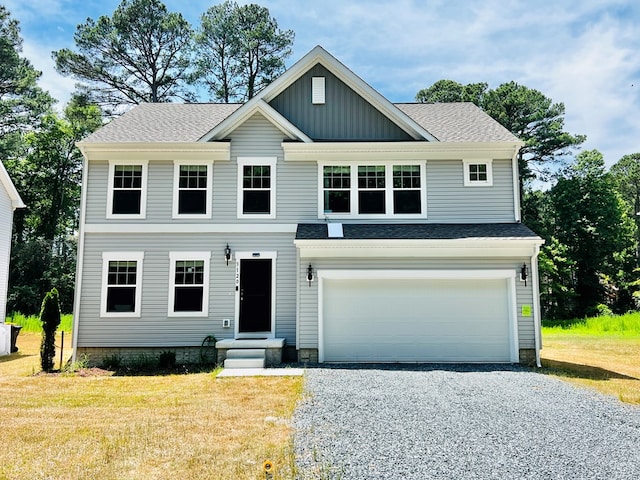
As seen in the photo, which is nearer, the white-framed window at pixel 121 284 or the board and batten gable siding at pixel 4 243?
the white-framed window at pixel 121 284

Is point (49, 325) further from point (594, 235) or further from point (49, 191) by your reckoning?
point (594, 235)

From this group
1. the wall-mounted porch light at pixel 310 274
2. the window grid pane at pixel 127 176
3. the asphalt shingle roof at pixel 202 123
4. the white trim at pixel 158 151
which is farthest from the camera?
the asphalt shingle roof at pixel 202 123

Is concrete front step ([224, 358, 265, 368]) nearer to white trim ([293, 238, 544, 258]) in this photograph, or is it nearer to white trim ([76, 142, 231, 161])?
white trim ([293, 238, 544, 258])

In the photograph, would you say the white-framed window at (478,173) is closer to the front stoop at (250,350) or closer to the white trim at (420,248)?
the white trim at (420,248)

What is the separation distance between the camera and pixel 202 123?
14164 mm

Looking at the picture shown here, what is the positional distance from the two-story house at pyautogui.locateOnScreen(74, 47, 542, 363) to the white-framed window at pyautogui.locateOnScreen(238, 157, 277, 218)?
1.5 inches

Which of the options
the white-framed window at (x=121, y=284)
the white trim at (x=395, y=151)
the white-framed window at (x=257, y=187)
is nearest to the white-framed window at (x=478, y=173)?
the white trim at (x=395, y=151)

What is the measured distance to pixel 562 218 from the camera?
92.6 feet

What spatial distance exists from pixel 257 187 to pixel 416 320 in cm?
527

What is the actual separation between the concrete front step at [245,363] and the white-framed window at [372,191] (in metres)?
4.19

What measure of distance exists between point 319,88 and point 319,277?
17.6 ft

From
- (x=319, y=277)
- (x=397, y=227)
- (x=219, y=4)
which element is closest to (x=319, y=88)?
(x=397, y=227)

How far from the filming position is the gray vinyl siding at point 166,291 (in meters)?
11.8

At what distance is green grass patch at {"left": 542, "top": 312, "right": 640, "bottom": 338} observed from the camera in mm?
18969
